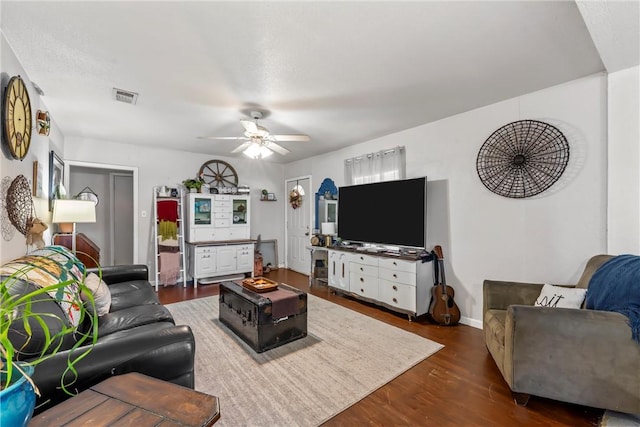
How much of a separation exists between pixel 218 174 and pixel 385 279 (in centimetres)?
393

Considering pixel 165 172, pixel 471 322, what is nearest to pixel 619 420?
pixel 471 322

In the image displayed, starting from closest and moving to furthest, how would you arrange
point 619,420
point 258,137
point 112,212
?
point 619,420, point 258,137, point 112,212

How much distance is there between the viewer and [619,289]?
1807 mm

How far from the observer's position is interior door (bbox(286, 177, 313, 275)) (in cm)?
589

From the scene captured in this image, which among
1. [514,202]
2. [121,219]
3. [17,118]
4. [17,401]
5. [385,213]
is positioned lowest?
[17,401]

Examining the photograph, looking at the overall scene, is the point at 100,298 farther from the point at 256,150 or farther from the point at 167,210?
the point at 167,210

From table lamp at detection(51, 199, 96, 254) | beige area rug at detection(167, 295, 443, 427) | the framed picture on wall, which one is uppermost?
the framed picture on wall

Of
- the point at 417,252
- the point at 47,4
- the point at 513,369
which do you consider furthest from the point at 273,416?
the point at 47,4

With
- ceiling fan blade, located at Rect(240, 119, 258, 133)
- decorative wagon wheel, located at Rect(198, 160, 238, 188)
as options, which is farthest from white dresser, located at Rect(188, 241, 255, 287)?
ceiling fan blade, located at Rect(240, 119, 258, 133)

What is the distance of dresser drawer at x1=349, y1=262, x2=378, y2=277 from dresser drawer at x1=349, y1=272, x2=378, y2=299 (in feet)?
0.14

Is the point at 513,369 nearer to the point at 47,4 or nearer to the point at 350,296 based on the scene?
the point at 350,296

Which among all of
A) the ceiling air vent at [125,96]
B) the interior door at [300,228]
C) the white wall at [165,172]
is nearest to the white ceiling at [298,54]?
the ceiling air vent at [125,96]

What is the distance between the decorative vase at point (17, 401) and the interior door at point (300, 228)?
5006 millimetres

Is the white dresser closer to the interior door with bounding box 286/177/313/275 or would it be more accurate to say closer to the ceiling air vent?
the interior door with bounding box 286/177/313/275
